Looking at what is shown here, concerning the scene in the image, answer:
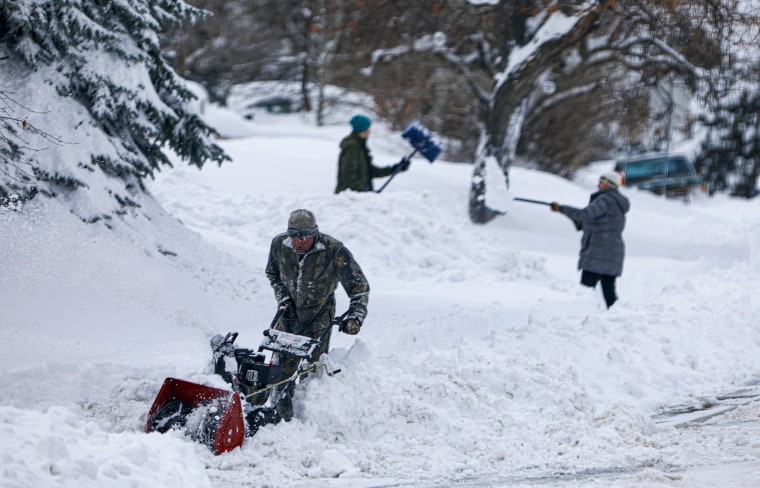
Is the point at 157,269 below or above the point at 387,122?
below

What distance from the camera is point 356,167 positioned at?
40.5ft

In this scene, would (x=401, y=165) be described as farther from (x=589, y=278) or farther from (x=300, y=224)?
(x=300, y=224)

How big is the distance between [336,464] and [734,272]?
9007mm

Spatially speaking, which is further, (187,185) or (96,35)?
(187,185)

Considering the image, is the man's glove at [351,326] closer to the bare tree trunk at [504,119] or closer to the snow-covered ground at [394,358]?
the snow-covered ground at [394,358]

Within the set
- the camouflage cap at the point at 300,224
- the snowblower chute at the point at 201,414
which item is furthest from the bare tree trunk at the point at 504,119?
the snowblower chute at the point at 201,414

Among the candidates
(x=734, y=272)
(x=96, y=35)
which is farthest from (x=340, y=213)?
(x=734, y=272)

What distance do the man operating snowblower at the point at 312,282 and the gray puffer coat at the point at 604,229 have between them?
4.17m

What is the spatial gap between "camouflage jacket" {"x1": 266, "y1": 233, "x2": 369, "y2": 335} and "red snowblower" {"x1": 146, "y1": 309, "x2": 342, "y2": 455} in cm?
27

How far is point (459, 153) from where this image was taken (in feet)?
77.6

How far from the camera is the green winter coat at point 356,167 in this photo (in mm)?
11953

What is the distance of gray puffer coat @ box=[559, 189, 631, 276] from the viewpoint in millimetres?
9711

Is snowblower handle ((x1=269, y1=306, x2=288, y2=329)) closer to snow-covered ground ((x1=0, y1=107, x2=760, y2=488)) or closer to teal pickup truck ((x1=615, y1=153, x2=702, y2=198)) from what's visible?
snow-covered ground ((x1=0, y1=107, x2=760, y2=488))

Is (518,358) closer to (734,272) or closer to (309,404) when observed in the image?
(309,404)
